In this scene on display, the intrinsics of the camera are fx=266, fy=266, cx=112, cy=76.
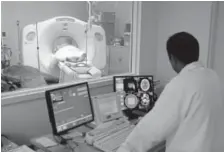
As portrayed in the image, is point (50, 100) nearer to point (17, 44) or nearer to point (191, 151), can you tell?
point (191, 151)

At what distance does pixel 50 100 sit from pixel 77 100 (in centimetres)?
22

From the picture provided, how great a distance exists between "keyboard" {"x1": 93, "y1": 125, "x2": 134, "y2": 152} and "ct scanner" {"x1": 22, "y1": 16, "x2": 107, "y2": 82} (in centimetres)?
140

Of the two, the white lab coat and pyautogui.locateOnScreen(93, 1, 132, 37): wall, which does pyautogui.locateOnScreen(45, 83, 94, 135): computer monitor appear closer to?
the white lab coat

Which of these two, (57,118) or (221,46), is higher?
(221,46)

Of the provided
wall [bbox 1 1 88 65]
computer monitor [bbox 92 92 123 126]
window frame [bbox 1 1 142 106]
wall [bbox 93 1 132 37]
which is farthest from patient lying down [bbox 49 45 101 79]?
computer monitor [bbox 92 92 123 126]

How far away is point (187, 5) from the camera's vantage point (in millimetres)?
2500

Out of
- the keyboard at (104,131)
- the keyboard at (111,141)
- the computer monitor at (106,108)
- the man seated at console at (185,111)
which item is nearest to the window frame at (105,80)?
the computer monitor at (106,108)

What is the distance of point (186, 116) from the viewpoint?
4.02 feet

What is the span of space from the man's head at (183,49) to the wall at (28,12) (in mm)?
2977

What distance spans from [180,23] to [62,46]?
1565 millimetres

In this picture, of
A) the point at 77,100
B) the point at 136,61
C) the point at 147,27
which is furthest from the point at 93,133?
the point at 147,27

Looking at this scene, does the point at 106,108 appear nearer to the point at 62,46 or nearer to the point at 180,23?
the point at 180,23

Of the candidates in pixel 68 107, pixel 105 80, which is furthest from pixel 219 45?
pixel 68 107

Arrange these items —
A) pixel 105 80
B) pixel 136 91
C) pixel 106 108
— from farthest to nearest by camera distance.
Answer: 1. pixel 105 80
2. pixel 136 91
3. pixel 106 108
